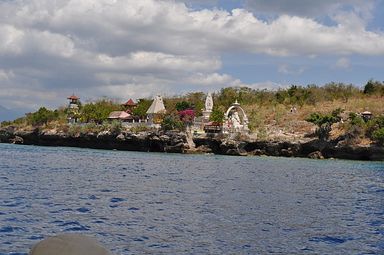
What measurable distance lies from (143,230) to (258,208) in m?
7.81

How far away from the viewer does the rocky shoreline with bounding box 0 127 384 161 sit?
77.9 m

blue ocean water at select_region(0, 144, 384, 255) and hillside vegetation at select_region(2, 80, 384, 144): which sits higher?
hillside vegetation at select_region(2, 80, 384, 144)

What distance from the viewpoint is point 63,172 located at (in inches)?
1549

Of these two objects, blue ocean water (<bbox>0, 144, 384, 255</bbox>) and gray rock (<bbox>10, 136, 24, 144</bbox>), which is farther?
gray rock (<bbox>10, 136, 24, 144</bbox>)

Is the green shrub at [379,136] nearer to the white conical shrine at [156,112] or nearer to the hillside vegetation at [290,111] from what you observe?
the hillside vegetation at [290,111]

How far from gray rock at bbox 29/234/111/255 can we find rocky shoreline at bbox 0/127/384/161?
245 ft

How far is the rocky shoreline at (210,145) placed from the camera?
256 feet

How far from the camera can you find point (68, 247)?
4797 mm

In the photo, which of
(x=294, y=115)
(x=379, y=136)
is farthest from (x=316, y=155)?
(x=294, y=115)

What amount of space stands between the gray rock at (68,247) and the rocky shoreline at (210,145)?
7467 centimetres

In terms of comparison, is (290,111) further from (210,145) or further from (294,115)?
(210,145)

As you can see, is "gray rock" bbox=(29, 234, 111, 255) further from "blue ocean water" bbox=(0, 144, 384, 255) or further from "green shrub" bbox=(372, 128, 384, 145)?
"green shrub" bbox=(372, 128, 384, 145)

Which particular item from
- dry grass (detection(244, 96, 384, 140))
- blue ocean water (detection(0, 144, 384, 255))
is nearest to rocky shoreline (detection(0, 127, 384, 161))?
dry grass (detection(244, 96, 384, 140))

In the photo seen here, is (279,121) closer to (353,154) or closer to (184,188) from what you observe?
(353,154)
